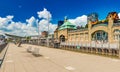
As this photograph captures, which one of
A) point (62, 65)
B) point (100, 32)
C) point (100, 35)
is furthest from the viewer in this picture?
point (100, 35)

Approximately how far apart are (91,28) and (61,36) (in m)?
26.7

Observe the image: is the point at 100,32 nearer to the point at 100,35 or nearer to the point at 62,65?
the point at 100,35

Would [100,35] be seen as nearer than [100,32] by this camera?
No

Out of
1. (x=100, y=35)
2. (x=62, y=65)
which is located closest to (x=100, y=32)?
(x=100, y=35)

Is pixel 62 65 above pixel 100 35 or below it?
below

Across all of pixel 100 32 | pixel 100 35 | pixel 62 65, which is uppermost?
pixel 100 32

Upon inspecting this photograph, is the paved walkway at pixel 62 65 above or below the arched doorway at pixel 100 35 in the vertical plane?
below

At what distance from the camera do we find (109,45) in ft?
83.5

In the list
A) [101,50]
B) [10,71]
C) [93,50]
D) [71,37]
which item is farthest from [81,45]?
[71,37]

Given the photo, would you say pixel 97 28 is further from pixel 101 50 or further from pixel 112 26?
pixel 101 50

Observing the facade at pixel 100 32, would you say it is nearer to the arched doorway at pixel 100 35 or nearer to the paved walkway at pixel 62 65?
the arched doorway at pixel 100 35

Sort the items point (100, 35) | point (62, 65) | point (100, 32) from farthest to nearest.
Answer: point (100, 35) < point (100, 32) < point (62, 65)

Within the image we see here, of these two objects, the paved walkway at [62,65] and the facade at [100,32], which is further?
the facade at [100,32]

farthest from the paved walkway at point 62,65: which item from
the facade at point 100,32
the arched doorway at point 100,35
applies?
the arched doorway at point 100,35
